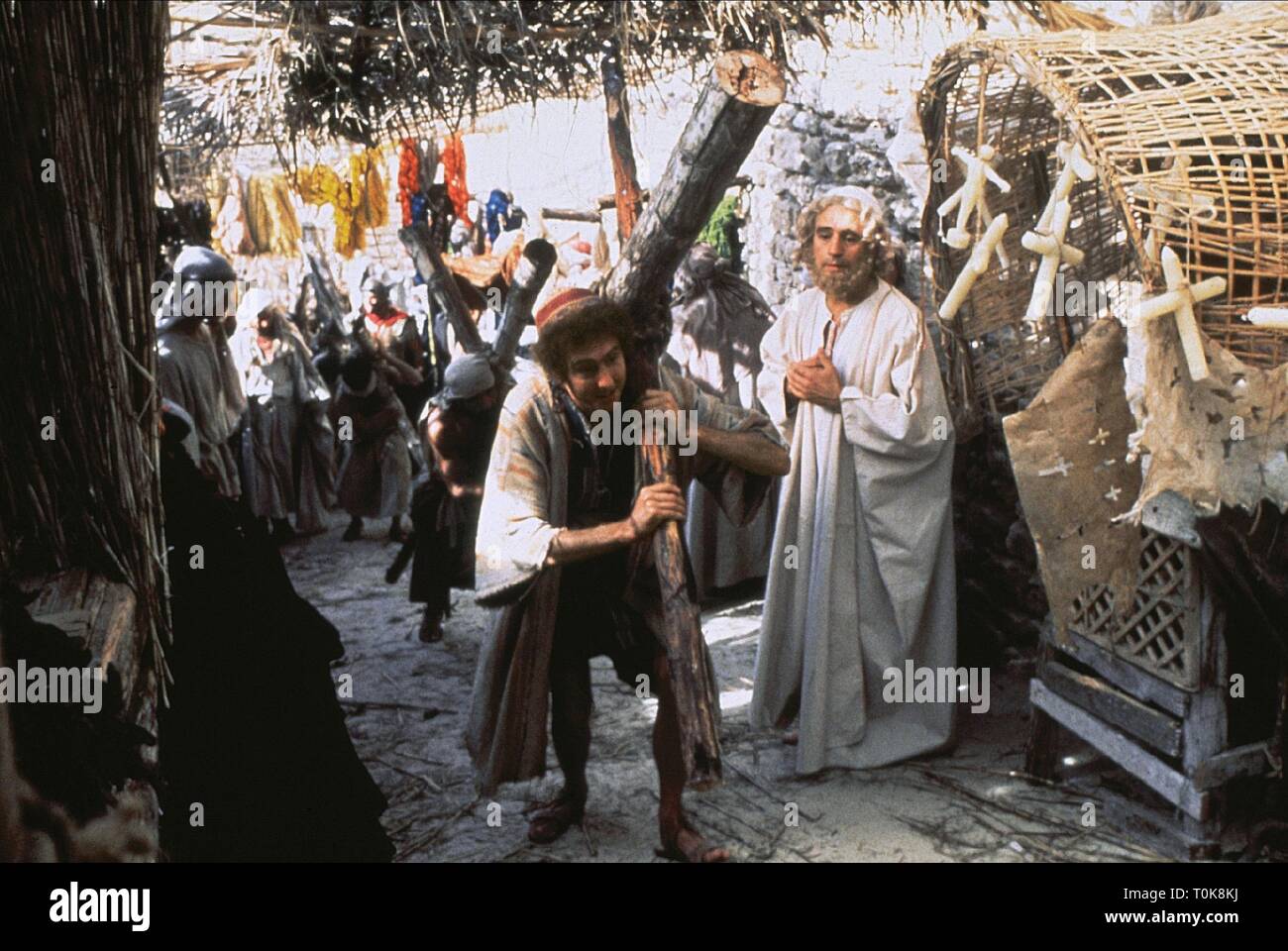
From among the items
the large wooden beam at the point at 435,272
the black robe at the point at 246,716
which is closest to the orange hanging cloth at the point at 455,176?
the large wooden beam at the point at 435,272

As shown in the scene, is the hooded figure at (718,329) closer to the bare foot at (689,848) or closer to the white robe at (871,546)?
the white robe at (871,546)

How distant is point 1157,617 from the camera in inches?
152

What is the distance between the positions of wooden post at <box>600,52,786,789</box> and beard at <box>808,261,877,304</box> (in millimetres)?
1143

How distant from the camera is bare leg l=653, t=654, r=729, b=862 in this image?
11.6 feet

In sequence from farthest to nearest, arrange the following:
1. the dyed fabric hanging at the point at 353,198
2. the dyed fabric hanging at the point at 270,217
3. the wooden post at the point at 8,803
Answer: the dyed fabric hanging at the point at 270,217 < the dyed fabric hanging at the point at 353,198 < the wooden post at the point at 8,803

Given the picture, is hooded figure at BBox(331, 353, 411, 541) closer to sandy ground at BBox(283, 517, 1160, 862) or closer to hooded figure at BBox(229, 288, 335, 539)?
hooded figure at BBox(229, 288, 335, 539)

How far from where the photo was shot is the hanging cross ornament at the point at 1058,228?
121 inches

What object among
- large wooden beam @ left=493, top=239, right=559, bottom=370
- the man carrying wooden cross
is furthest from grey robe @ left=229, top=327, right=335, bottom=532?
the man carrying wooden cross

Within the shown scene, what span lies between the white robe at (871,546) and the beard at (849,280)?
0.05 metres

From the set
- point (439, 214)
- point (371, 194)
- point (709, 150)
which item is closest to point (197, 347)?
point (709, 150)

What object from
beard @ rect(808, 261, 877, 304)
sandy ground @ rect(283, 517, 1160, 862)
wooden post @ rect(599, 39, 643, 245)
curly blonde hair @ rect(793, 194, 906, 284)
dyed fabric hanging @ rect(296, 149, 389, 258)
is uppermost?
dyed fabric hanging @ rect(296, 149, 389, 258)

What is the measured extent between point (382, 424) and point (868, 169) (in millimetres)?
3794

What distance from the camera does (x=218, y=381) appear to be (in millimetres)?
6223
